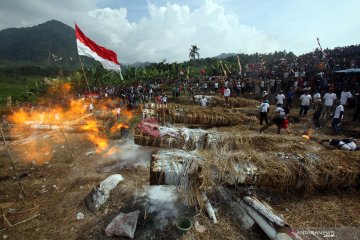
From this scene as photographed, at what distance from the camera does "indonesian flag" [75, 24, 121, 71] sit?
34.2 feet

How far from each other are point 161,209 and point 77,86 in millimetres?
43916

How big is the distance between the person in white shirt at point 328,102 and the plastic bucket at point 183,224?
42.2 ft

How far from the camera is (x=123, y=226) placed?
5.02 m

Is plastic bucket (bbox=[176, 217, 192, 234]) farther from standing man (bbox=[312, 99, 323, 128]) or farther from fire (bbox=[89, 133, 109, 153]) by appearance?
standing man (bbox=[312, 99, 323, 128])

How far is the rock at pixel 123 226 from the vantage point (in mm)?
4953

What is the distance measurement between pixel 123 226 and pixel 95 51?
887 cm

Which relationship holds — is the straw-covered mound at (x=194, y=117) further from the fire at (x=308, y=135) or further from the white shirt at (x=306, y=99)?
the white shirt at (x=306, y=99)

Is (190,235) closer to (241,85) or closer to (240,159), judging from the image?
(240,159)

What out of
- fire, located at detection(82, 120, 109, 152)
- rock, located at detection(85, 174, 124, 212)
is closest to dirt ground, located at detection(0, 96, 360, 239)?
rock, located at detection(85, 174, 124, 212)

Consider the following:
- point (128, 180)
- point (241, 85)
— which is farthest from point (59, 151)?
Result: point (241, 85)

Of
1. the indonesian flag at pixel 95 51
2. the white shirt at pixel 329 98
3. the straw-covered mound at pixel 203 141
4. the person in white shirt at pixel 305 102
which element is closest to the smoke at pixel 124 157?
the straw-covered mound at pixel 203 141

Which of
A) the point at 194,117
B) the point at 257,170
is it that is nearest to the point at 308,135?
the point at 194,117

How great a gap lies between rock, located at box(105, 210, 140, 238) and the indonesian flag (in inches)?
316

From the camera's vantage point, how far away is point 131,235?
4930mm
